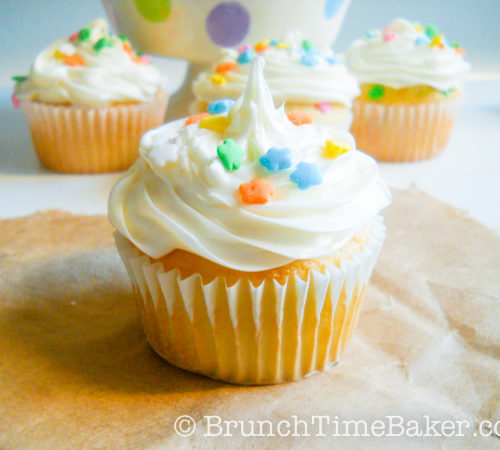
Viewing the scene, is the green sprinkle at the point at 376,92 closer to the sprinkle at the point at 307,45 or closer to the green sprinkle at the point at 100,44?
the sprinkle at the point at 307,45

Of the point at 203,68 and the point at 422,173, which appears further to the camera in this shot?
the point at 203,68

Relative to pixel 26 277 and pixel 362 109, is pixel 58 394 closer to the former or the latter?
pixel 26 277

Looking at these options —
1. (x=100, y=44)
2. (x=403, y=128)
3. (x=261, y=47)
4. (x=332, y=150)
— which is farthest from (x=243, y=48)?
(x=332, y=150)

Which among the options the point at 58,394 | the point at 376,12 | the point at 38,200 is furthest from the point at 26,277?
the point at 376,12

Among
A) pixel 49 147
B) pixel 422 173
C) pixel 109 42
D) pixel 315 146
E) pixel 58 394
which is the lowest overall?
pixel 422 173

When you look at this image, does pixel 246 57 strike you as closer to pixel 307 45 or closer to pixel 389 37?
pixel 307 45

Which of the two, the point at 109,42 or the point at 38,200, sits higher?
the point at 109,42

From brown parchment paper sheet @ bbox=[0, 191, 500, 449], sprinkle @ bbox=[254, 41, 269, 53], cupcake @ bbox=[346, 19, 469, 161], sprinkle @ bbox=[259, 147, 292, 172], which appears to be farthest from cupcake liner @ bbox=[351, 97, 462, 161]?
sprinkle @ bbox=[259, 147, 292, 172]
